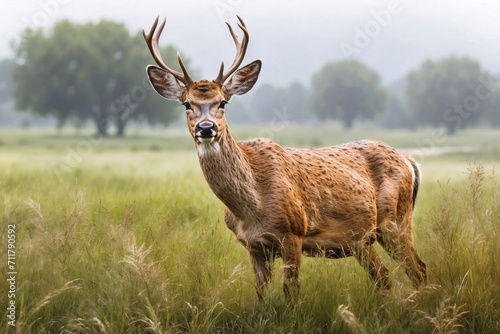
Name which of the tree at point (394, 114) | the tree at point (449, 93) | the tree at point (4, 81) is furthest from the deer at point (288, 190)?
the tree at point (4, 81)

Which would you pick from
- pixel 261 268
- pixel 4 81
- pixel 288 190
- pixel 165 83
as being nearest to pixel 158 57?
pixel 165 83

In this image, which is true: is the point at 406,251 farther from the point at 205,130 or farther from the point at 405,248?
the point at 205,130

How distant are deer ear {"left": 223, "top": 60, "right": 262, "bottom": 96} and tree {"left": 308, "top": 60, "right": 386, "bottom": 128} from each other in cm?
6499

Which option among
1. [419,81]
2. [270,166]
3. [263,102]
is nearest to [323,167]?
[270,166]

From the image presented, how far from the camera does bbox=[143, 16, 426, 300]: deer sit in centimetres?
475

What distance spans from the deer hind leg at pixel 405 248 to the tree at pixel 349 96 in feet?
211

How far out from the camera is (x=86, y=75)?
144 feet

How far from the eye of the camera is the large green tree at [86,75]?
4441cm

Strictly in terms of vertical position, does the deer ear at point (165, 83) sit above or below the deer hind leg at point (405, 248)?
above

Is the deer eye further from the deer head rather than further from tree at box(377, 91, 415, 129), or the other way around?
tree at box(377, 91, 415, 129)

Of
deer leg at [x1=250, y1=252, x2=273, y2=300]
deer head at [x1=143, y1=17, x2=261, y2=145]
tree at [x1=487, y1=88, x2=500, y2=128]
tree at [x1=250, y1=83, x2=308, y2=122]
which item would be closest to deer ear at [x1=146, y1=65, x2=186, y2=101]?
deer head at [x1=143, y1=17, x2=261, y2=145]

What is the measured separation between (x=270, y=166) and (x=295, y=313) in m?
1.12

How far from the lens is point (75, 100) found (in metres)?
45.0

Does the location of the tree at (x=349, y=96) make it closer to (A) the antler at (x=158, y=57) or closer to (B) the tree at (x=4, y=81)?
(B) the tree at (x=4, y=81)
